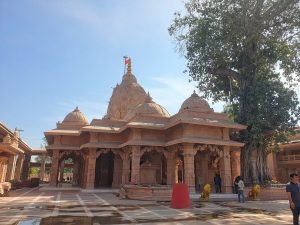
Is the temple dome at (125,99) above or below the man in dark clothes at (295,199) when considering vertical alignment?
above

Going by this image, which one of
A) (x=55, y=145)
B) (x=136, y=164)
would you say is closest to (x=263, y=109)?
(x=136, y=164)

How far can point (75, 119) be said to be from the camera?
30.7m

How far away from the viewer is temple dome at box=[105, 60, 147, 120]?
34938 mm

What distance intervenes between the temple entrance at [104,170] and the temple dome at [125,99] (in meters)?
6.04

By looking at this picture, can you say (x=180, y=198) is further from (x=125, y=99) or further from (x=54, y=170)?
(x=125, y=99)

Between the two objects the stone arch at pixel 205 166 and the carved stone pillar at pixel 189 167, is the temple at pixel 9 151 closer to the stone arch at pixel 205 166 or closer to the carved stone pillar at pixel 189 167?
the carved stone pillar at pixel 189 167

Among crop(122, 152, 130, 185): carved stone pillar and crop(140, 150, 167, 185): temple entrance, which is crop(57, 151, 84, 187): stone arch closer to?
crop(122, 152, 130, 185): carved stone pillar

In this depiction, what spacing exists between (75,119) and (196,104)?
13.8 metres

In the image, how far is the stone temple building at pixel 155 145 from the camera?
65.7 feet

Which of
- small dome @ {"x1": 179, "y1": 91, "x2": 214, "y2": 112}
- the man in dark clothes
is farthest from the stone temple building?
the man in dark clothes

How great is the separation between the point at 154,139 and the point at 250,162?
7764 millimetres

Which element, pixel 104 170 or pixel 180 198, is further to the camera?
pixel 104 170

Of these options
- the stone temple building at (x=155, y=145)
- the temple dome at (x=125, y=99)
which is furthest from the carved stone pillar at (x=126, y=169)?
the temple dome at (x=125, y=99)

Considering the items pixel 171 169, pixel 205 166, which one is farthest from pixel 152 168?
pixel 205 166
